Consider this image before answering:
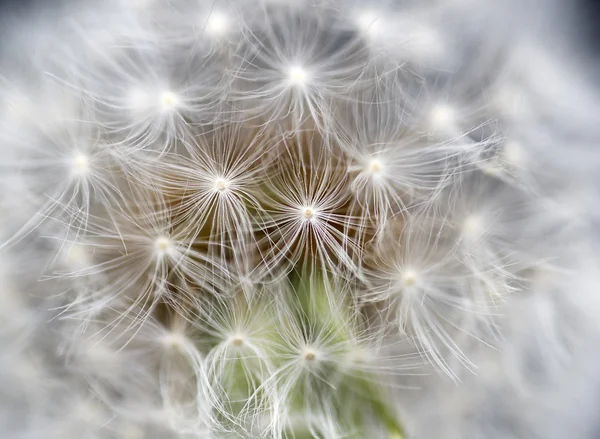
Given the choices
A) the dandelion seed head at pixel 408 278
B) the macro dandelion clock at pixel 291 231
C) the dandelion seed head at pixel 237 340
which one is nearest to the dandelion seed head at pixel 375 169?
the macro dandelion clock at pixel 291 231

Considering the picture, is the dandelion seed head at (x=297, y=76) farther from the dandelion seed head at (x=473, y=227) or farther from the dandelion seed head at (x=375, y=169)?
the dandelion seed head at (x=473, y=227)

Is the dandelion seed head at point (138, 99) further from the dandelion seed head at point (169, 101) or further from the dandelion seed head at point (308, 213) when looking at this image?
the dandelion seed head at point (308, 213)

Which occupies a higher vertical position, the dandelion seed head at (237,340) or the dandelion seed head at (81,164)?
the dandelion seed head at (81,164)

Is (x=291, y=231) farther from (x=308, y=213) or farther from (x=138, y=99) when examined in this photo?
(x=138, y=99)

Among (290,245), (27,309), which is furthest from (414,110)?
(27,309)

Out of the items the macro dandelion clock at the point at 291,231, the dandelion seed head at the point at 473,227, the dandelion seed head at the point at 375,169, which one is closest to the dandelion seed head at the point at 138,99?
the macro dandelion clock at the point at 291,231

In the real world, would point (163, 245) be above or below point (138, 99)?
below

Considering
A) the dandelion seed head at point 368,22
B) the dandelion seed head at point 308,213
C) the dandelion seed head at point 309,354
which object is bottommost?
the dandelion seed head at point 309,354

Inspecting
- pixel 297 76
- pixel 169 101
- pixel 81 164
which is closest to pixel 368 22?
pixel 297 76

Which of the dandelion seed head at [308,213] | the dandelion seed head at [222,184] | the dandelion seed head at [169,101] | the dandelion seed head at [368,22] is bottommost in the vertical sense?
the dandelion seed head at [308,213]
